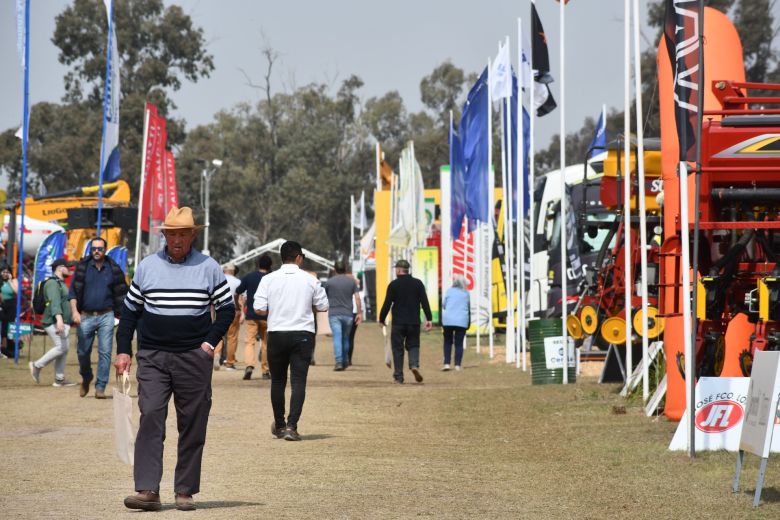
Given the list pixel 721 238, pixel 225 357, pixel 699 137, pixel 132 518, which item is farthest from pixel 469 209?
pixel 132 518

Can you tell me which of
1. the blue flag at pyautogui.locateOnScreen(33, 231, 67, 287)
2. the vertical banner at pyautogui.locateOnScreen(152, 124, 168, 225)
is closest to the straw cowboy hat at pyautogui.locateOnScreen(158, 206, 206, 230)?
the vertical banner at pyautogui.locateOnScreen(152, 124, 168, 225)

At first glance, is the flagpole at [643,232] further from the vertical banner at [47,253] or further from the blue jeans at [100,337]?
the vertical banner at [47,253]

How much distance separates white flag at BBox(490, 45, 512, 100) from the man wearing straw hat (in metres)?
19.3

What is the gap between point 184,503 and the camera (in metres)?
9.21

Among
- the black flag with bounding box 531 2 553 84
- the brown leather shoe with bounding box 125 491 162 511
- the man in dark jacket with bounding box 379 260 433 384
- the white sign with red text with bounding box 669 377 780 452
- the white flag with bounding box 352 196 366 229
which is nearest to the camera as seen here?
the brown leather shoe with bounding box 125 491 162 511

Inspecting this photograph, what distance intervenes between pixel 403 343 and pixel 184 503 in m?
13.7

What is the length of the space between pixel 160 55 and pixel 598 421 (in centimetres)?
6385

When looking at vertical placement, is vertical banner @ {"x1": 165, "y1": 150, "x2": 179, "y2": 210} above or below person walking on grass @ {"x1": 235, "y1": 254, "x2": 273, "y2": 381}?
above

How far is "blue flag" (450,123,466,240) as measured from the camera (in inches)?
1315

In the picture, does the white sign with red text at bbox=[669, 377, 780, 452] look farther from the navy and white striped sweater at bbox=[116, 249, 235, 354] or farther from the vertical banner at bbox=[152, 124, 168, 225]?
the vertical banner at bbox=[152, 124, 168, 225]

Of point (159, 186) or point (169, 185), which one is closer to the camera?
point (159, 186)

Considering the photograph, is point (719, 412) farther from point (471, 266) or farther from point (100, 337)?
point (471, 266)

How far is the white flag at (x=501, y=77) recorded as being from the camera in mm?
28344

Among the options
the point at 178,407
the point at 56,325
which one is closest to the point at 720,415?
the point at 178,407
